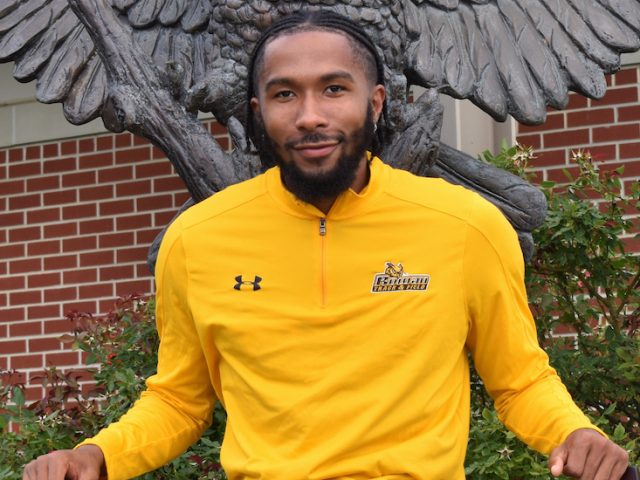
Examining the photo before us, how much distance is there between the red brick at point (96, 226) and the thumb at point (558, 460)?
14.1ft

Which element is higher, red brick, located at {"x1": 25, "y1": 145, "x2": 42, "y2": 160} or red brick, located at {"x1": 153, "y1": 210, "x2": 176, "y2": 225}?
red brick, located at {"x1": 25, "y1": 145, "x2": 42, "y2": 160}

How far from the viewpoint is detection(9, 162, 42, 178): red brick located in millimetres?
6285

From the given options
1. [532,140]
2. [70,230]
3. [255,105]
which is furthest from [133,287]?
[255,105]

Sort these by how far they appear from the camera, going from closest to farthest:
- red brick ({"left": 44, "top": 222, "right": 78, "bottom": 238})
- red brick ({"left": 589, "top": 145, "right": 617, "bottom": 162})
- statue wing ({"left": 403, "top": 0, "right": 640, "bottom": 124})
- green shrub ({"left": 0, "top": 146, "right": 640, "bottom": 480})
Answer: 1. statue wing ({"left": 403, "top": 0, "right": 640, "bottom": 124})
2. green shrub ({"left": 0, "top": 146, "right": 640, "bottom": 480})
3. red brick ({"left": 589, "top": 145, "right": 617, "bottom": 162})
4. red brick ({"left": 44, "top": 222, "right": 78, "bottom": 238})

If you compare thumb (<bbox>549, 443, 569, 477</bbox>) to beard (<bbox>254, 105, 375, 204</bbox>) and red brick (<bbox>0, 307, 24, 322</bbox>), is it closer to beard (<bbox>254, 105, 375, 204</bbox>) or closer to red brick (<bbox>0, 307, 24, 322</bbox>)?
beard (<bbox>254, 105, 375, 204</bbox>)

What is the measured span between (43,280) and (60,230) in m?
0.26

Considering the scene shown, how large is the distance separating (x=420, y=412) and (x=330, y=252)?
0.33 meters

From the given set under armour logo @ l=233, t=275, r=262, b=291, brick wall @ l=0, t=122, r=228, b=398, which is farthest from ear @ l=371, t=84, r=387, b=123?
brick wall @ l=0, t=122, r=228, b=398

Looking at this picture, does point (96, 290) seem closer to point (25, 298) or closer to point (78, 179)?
point (25, 298)

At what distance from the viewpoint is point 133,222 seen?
19.9ft

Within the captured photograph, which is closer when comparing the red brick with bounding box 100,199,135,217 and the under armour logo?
the under armour logo

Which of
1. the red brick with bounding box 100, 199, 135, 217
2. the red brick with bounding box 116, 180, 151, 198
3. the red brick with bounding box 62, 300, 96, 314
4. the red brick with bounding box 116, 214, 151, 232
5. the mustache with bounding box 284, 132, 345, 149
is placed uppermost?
the red brick with bounding box 116, 180, 151, 198

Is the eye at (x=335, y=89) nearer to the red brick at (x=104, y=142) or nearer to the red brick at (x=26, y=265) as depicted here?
the red brick at (x=104, y=142)

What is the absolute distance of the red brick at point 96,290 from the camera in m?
6.05
